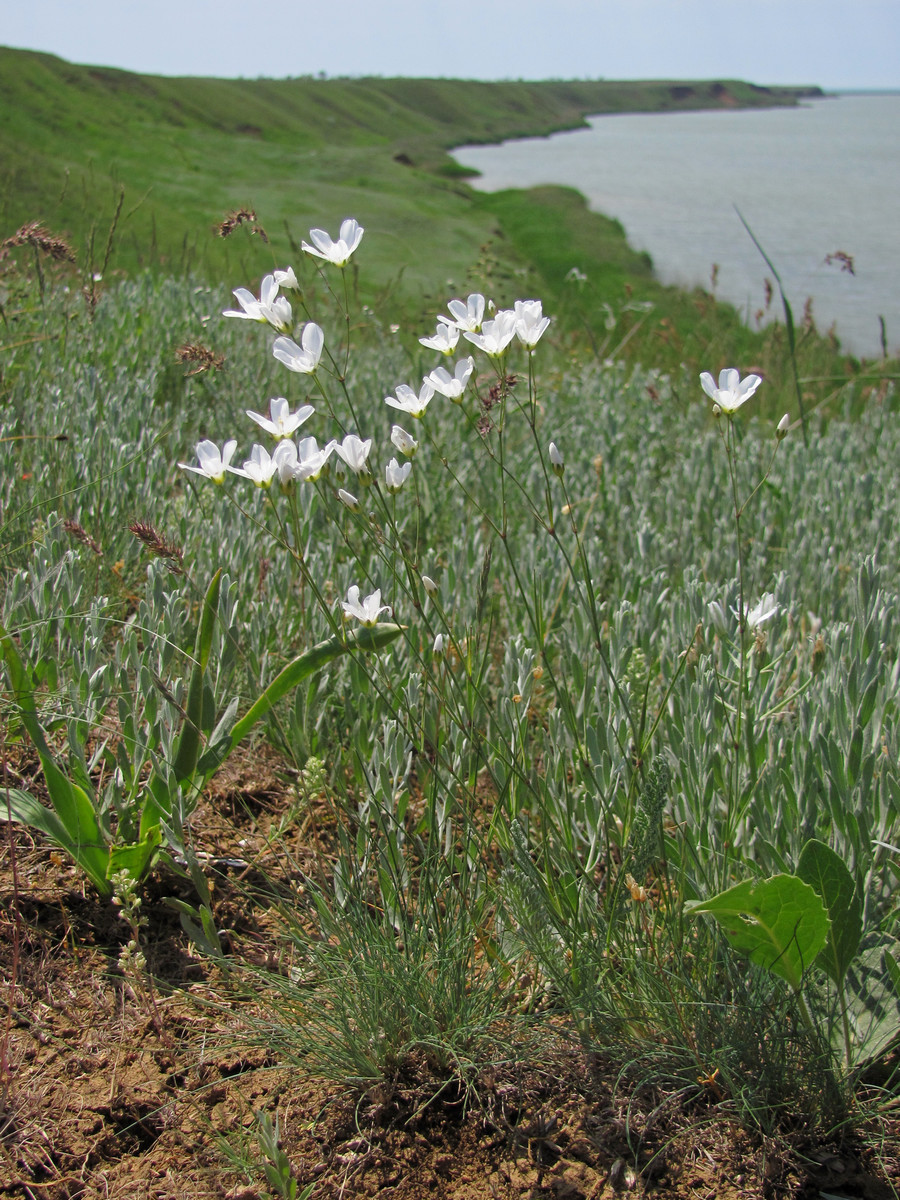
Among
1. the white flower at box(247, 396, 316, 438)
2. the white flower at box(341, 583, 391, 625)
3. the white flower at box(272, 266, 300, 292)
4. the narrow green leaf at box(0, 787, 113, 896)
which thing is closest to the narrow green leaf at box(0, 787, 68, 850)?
the narrow green leaf at box(0, 787, 113, 896)

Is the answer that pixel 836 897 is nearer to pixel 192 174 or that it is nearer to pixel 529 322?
pixel 529 322

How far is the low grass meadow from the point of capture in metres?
1.44

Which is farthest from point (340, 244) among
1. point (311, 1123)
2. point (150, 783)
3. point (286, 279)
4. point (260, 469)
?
point (311, 1123)

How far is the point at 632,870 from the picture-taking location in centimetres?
164

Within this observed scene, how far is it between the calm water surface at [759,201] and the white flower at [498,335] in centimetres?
614

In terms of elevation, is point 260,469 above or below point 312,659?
above

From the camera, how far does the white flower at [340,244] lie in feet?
5.39

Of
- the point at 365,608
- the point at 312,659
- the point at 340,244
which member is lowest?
the point at 312,659

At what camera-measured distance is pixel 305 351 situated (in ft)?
5.19

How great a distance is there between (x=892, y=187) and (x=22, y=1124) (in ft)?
109

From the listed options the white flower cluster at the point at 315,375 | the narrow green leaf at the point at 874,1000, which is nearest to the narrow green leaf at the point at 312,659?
the white flower cluster at the point at 315,375

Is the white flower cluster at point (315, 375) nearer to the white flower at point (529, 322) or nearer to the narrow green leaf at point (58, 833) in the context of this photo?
the white flower at point (529, 322)

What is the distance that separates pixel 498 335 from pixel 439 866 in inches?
39.5

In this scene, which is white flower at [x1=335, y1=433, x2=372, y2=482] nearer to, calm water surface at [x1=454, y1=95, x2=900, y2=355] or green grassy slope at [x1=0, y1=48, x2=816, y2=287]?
green grassy slope at [x1=0, y1=48, x2=816, y2=287]
